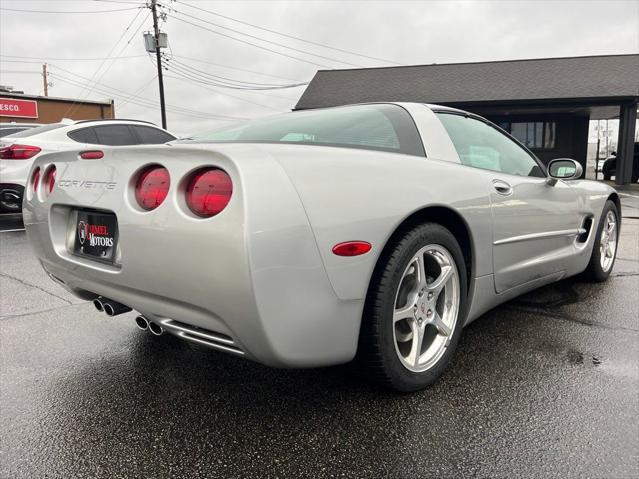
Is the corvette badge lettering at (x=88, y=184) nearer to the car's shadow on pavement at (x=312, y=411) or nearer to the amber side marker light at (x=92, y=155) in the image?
the amber side marker light at (x=92, y=155)

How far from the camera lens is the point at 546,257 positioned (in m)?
3.07

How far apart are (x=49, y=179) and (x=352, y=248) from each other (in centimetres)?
155

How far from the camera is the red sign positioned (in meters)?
24.4

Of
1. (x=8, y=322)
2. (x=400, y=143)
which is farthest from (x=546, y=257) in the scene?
(x=8, y=322)

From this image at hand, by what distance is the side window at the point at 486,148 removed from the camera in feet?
8.95

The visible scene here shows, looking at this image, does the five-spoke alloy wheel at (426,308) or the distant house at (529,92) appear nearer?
the five-spoke alloy wheel at (426,308)

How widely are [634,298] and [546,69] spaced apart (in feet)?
64.1

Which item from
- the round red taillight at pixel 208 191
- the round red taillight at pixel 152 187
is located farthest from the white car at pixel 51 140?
the round red taillight at pixel 208 191

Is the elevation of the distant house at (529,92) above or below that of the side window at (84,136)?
above

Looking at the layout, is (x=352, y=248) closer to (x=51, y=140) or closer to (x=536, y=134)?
(x=51, y=140)

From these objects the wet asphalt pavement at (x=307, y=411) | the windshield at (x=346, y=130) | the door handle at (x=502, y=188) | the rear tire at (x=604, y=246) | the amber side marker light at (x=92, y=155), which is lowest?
the wet asphalt pavement at (x=307, y=411)

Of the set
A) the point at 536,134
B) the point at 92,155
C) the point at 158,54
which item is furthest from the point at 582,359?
the point at 158,54

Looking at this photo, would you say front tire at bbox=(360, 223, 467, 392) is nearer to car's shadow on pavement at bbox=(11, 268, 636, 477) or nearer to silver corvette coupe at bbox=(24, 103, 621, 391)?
silver corvette coupe at bbox=(24, 103, 621, 391)

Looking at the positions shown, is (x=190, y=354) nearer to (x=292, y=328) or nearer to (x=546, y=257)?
(x=292, y=328)
